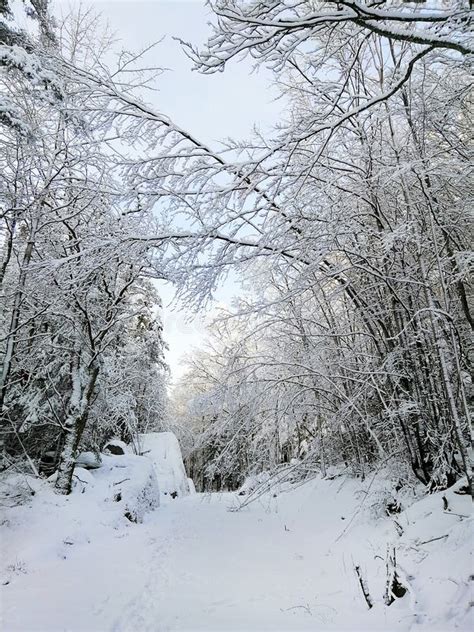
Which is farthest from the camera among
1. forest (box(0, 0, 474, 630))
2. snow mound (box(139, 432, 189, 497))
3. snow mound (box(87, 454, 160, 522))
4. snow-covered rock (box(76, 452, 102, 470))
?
snow mound (box(139, 432, 189, 497))

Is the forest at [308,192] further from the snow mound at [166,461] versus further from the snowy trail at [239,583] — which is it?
the snow mound at [166,461]

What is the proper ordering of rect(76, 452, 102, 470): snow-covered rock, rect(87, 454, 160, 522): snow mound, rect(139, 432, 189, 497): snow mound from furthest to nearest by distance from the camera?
rect(139, 432, 189, 497): snow mound, rect(76, 452, 102, 470): snow-covered rock, rect(87, 454, 160, 522): snow mound

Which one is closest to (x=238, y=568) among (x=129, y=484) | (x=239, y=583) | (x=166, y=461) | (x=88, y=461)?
(x=239, y=583)

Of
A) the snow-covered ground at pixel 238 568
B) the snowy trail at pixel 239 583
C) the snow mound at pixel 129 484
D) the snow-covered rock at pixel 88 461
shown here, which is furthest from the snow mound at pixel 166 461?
A: the snowy trail at pixel 239 583

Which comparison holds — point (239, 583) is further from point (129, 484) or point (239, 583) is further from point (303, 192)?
point (129, 484)

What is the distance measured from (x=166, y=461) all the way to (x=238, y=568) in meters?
13.2

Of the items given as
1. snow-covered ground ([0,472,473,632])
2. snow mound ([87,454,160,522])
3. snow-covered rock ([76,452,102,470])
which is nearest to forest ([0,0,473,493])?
snow-covered ground ([0,472,473,632])

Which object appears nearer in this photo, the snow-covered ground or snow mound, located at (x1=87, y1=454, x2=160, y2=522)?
the snow-covered ground

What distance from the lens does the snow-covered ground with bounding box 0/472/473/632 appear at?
363 centimetres

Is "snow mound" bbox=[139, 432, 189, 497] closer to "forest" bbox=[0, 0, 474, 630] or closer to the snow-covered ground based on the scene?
the snow-covered ground

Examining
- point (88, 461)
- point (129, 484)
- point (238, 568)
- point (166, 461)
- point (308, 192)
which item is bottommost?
point (166, 461)

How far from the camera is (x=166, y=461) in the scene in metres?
18.3

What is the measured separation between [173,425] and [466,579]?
2327cm

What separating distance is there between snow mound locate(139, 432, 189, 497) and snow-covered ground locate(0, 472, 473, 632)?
8.06 metres
